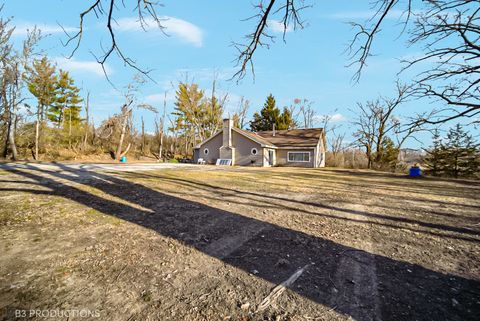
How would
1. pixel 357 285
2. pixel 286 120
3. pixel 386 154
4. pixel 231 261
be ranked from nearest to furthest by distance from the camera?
pixel 357 285 < pixel 231 261 < pixel 386 154 < pixel 286 120

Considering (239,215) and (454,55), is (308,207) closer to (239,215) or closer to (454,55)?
(239,215)

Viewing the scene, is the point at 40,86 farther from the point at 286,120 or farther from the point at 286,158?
the point at 286,120

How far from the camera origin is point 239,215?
4.91 metres

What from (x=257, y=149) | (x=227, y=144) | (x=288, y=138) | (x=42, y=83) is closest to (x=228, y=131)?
(x=227, y=144)

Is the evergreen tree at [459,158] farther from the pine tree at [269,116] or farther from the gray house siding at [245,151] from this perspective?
the pine tree at [269,116]

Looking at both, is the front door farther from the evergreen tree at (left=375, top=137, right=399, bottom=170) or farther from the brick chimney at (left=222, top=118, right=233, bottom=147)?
the evergreen tree at (left=375, top=137, right=399, bottom=170)

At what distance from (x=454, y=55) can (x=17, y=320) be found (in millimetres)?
9188

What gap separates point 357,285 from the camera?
2.44m

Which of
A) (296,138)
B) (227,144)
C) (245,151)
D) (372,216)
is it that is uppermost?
(296,138)

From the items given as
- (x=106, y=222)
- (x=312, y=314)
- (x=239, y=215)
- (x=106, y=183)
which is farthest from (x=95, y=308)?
(x=106, y=183)

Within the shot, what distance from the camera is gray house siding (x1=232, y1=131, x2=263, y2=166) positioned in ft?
76.2

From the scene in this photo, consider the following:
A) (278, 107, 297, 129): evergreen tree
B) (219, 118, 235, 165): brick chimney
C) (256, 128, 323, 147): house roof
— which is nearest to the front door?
(256, 128, 323, 147): house roof

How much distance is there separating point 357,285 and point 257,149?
2106cm

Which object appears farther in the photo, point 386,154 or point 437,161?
point 386,154
